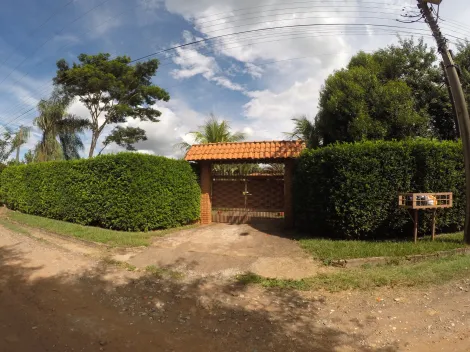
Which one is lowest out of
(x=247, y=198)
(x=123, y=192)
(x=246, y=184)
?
(x=247, y=198)

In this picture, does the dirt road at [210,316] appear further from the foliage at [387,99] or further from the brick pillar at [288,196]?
the foliage at [387,99]

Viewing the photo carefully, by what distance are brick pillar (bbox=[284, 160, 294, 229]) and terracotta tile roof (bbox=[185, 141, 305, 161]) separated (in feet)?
1.45

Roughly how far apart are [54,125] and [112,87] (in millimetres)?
5563

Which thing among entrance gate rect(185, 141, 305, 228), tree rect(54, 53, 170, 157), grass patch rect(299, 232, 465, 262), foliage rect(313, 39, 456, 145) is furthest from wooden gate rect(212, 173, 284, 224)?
tree rect(54, 53, 170, 157)

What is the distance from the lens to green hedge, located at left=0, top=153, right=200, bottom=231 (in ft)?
29.6

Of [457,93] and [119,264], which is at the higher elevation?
[457,93]

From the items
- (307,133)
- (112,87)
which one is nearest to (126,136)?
(112,87)

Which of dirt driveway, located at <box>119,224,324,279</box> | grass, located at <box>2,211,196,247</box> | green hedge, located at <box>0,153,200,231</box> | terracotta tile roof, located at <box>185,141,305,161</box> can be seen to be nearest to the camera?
dirt driveway, located at <box>119,224,324,279</box>

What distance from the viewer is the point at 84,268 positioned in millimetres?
5770

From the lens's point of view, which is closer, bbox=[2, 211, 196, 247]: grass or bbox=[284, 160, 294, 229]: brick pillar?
bbox=[2, 211, 196, 247]: grass

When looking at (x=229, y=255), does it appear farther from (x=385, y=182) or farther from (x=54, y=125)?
(x=54, y=125)

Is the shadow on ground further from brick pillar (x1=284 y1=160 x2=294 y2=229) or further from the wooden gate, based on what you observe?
the wooden gate

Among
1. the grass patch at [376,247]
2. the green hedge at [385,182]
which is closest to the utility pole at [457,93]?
the grass patch at [376,247]

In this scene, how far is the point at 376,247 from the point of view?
6.62m
